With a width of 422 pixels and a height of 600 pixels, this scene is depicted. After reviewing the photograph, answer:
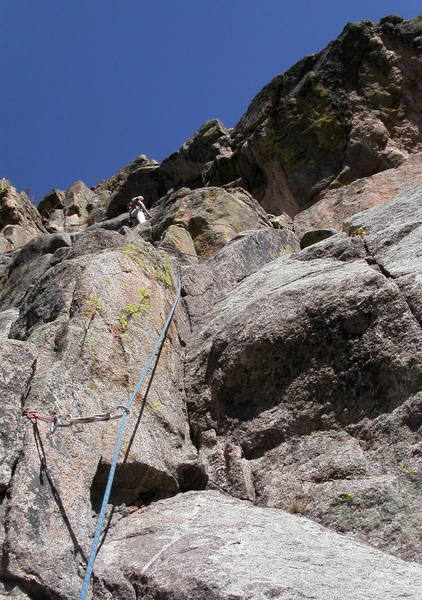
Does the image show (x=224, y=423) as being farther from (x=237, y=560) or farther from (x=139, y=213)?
(x=139, y=213)

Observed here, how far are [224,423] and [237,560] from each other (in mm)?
3610

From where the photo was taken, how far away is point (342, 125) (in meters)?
28.6

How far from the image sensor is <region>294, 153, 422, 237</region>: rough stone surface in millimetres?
24109

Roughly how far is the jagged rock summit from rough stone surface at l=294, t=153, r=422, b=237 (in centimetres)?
943

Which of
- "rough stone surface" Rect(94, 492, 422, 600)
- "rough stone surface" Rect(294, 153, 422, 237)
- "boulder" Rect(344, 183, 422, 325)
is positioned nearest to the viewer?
"rough stone surface" Rect(94, 492, 422, 600)

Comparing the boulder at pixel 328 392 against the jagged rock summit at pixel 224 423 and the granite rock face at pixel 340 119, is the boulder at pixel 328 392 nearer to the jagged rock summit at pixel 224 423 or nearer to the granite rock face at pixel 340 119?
the jagged rock summit at pixel 224 423

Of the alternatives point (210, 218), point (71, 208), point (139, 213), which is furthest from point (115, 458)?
point (71, 208)

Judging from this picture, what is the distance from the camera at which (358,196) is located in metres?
24.9

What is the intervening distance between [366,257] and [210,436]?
3824 mm

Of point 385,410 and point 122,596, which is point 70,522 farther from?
point 385,410

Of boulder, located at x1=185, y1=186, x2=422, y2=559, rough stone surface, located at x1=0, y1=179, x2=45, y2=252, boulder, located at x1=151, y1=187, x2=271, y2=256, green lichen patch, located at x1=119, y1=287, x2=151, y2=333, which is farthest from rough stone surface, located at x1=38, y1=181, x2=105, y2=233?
boulder, located at x1=185, y1=186, x2=422, y2=559

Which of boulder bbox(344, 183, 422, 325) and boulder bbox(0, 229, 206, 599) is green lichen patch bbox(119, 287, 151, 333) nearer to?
boulder bbox(0, 229, 206, 599)

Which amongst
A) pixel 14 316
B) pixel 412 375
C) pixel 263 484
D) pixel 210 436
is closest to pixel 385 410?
pixel 412 375

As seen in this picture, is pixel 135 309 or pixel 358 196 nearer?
pixel 135 309
